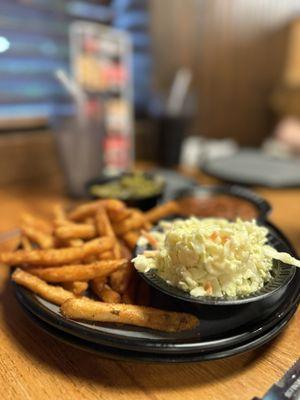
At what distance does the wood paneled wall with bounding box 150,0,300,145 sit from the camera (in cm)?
270

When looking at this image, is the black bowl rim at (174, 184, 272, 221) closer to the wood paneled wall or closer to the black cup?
the black cup

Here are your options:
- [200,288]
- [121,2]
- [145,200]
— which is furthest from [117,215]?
[121,2]

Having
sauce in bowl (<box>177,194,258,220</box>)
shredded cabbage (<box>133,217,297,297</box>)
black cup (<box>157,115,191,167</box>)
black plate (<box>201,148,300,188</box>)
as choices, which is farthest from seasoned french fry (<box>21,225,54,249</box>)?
black cup (<box>157,115,191,167</box>)

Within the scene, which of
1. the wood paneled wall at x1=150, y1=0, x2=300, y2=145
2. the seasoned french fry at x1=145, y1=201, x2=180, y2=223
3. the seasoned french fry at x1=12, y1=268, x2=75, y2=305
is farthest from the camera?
the wood paneled wall at x1=150, y1=0, x2=300, y2=145

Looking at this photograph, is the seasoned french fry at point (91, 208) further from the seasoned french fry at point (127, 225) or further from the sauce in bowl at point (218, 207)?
the sauce in bowl at point (218, 207)

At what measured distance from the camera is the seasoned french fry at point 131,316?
691 millimetres

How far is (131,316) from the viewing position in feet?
2.28

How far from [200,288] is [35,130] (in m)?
1.69

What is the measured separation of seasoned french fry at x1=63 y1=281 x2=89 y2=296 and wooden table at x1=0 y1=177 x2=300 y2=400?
103 millimetres

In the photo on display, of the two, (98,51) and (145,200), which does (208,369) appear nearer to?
(145,200)

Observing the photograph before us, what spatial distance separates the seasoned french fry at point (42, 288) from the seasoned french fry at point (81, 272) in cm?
2

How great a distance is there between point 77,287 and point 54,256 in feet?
0.34

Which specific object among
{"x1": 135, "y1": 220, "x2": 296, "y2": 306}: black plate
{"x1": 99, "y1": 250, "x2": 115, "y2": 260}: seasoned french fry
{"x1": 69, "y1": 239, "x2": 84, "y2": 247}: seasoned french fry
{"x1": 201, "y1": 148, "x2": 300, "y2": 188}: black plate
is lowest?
{"x1": 201, "y1": 148, "x2": 300, "y2": 188}: black plate

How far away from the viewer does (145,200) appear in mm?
1366
